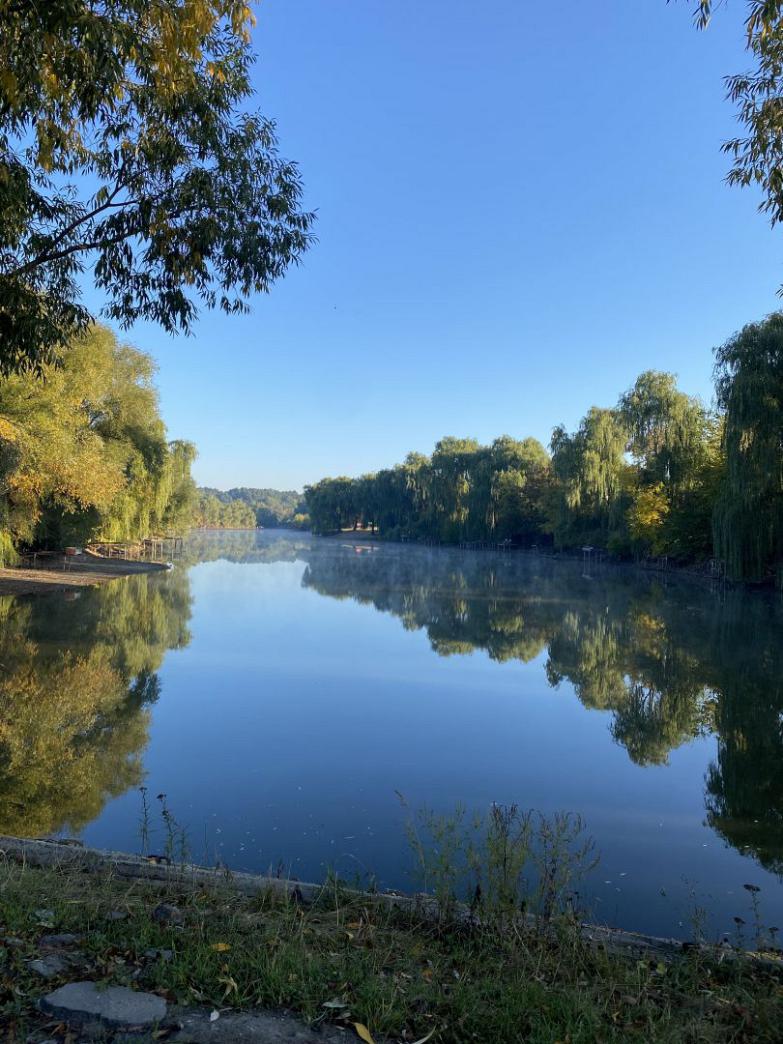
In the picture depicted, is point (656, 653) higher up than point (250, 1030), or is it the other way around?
point (250, 1030)

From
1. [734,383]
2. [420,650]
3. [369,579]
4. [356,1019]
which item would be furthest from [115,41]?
[369,579]

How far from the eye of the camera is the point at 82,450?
22.3 metres

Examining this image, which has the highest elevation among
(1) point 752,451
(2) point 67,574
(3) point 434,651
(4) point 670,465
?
(4) point 670,465

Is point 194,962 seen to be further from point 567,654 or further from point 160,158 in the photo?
point 567,654

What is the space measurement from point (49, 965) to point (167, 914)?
641mm

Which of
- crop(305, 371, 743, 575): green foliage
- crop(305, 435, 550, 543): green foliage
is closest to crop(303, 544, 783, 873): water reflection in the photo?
crop(305, 371, 743, 575): green foliage

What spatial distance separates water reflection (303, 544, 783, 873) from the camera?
793 centimetres

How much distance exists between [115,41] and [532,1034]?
6.51 metres

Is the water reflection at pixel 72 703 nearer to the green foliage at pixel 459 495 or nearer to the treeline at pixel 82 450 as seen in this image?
the treeline at pixel 82 450

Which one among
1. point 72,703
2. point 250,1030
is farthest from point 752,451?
point 250,1030

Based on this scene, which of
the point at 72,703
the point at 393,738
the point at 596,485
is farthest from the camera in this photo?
the point at 596,485

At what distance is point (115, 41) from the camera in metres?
5.28

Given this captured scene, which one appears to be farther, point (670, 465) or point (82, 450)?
point (670, 465)

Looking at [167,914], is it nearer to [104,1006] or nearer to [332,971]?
[104,1006]
